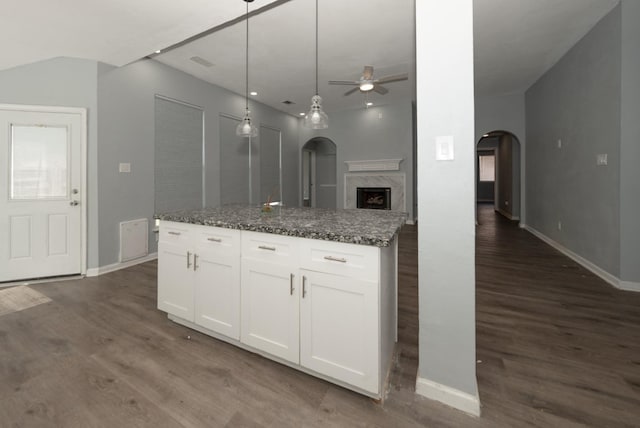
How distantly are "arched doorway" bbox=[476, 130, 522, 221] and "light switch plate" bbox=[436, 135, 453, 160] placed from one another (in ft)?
20.7

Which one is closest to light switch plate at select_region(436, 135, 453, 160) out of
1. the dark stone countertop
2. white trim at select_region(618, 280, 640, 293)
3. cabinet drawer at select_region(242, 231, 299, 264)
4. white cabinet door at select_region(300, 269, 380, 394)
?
the dark stone countertop

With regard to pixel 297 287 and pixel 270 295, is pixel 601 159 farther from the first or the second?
pixel 270 295

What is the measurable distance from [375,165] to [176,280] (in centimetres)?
592

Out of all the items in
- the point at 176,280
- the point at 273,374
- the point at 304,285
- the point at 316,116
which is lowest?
the point at 273,374

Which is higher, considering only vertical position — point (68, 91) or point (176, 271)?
point (68, 91)

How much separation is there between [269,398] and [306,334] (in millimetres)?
364

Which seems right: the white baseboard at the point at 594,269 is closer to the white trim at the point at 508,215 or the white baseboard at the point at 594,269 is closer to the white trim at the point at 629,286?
the white trim at the point at 629,286

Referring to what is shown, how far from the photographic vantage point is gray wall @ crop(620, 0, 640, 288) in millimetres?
2873

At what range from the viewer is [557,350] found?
191 cm

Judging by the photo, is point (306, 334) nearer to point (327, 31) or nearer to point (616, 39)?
point (327, 31)

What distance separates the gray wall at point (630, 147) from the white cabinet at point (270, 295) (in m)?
3.52

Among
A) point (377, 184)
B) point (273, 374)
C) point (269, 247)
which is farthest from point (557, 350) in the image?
point (377, 184)

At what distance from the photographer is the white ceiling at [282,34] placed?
2605 millimetres

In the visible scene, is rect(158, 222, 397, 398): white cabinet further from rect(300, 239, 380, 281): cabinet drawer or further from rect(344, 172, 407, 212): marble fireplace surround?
rect(344, 172, 407, 212): marble fireplace surround
